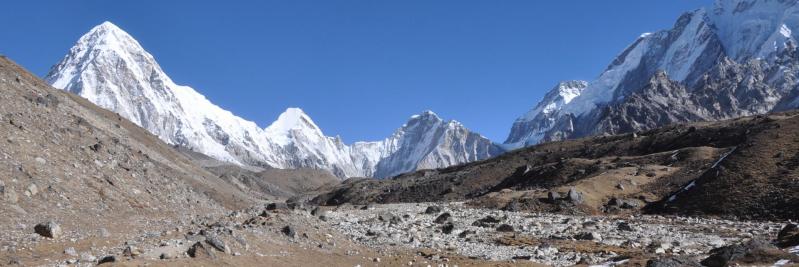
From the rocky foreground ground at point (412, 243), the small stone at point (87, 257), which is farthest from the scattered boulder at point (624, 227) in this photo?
the small stone at point (87, 257)

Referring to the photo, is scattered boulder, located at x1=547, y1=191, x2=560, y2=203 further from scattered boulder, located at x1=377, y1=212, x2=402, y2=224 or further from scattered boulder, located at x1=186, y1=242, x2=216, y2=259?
scattered boulder, located at x1=186, y1=242, x2=216, y2=259

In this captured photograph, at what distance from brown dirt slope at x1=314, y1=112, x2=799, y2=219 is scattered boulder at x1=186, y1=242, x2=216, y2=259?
45.3 metres

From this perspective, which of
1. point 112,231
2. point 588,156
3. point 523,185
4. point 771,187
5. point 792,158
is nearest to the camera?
point 112,231

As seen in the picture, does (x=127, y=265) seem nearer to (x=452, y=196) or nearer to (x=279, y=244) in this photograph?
(x=279, y=244)

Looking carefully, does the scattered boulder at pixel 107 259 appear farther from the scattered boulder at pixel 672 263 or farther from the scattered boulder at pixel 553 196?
the scattered boulder at pixel 553 196

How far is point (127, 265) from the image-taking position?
24469 millimetres

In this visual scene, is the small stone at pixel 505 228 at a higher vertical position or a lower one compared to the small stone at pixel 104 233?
lower

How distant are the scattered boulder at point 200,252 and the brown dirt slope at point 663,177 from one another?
1783 inches

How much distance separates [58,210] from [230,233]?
11.4m

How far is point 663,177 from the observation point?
80750 millimetres

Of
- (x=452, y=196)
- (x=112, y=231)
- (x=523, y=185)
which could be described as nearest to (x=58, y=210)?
(x=112, y=231)

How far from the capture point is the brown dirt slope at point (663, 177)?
185ft

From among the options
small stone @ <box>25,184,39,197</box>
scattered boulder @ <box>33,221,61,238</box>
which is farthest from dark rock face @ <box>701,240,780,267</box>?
small stone @ <box>25,184,39,197</box>

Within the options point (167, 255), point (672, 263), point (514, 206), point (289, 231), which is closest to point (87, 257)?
point (167, 255)
